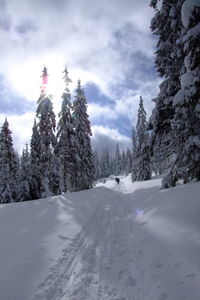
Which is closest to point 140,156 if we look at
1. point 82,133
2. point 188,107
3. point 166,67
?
point 82,133

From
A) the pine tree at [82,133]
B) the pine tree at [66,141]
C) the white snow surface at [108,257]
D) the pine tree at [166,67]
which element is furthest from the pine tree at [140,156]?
the white snow surface at [108,257]

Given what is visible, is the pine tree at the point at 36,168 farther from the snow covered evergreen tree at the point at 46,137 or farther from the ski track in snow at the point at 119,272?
the ski track in snow at the point at 119,272

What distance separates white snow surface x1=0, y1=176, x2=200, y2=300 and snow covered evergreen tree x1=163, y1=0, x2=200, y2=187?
5.05ft

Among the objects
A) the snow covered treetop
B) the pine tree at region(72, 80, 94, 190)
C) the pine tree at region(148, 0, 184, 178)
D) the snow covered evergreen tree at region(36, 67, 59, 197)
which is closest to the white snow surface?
the pine tree at region(148, 0, 184, 178)

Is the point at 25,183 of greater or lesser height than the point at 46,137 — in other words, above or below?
below

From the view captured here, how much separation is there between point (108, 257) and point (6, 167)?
28.3 metres

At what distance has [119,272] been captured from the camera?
5.67 m

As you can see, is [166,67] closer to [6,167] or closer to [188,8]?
[188,8]

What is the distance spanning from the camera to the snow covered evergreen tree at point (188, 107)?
26.6ft

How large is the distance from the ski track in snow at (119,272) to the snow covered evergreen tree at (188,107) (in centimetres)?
484

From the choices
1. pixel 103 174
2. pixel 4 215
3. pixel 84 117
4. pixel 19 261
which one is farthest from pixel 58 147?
pixel 103 174

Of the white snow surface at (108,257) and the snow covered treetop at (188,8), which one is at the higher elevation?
the snow covered treetop at (188,8)

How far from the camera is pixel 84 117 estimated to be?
37.1 metres

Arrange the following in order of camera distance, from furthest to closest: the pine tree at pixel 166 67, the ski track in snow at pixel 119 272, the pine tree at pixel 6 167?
the pine tree at pixel 6 167 < the pine tree at pixel 166 67 < the ski track in snow at pixel 119 272
